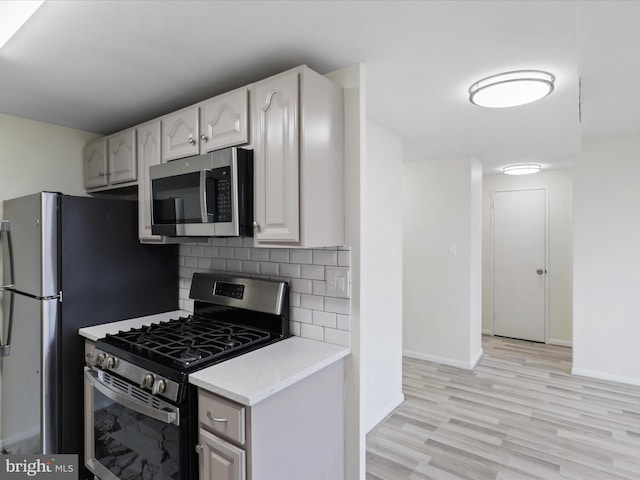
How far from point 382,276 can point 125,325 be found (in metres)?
1.81

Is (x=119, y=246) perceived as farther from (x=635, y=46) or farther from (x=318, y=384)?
(x=635, y=46)

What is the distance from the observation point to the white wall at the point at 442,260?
12.6 feet

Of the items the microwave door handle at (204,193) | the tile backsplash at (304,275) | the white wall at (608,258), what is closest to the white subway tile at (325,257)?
the tile backsplash at (304,275)

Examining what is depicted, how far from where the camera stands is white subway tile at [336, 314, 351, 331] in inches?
71.6

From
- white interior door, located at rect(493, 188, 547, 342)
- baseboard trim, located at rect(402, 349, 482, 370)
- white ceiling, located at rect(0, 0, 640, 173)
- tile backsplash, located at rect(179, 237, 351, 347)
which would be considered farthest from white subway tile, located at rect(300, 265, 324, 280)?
white interior door, located at rect(493, 188, 547, 342)

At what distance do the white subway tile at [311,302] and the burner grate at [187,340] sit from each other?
0.83 feet

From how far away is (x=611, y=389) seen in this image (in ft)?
11.0

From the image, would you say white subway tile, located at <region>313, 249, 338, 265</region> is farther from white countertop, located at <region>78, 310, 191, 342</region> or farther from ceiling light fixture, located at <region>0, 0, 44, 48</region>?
ceiling light fixture, located at <region>0, 0, 44, 48</region>

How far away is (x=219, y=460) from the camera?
1.39 meters

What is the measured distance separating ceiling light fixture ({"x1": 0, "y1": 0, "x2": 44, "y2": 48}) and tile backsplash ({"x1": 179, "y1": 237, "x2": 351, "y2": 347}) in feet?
4.60

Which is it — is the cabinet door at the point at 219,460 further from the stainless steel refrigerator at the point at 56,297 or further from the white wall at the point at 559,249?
the white wall at the point at 559,249

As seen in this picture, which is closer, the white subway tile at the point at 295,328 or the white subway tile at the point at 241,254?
the white subway tile at the point at 295,328

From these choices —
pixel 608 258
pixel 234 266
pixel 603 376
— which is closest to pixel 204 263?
pixel 234 266

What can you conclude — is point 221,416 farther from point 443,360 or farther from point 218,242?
point 443,360
